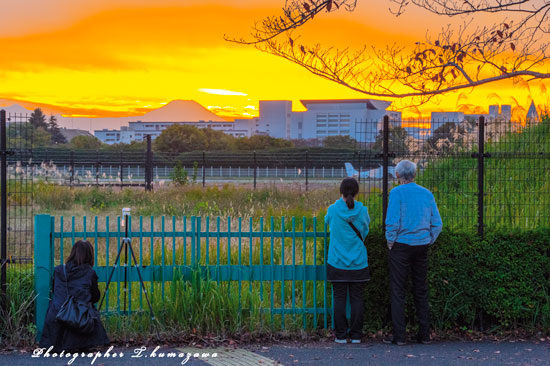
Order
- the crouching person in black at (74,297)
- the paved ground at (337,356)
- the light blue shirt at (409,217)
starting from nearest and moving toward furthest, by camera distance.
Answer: the paved ground at (337,356), the crouching person in black at (74,297), the light blue shirt at (409,217)

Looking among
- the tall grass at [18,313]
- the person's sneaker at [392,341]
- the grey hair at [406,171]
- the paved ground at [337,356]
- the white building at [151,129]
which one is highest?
the white building at [151,129]

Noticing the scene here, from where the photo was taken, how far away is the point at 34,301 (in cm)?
702

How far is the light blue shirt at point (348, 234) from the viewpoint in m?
6.78

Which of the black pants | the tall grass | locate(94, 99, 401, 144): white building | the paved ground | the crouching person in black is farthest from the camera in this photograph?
locate(94, 99, 401, 144): white building

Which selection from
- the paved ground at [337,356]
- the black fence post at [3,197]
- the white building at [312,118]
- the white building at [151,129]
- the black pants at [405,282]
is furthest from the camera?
the white building at [151,129]

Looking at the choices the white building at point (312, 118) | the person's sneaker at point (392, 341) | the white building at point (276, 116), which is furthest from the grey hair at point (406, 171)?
the white building at point (276, 116)

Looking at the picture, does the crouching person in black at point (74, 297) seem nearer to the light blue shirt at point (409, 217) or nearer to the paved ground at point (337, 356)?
the paved ground at point (337, 356)

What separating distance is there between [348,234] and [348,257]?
253mm

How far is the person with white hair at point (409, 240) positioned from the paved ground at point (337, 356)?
0.35 meters

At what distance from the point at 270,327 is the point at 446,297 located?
6.86ft

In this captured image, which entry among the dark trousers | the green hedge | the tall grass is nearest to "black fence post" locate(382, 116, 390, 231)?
the green hedge

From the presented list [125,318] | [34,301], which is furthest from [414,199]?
[34,301]

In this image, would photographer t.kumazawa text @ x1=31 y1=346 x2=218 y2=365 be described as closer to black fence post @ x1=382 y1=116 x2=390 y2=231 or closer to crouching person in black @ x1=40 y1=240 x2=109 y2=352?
crouching person in black @ x1=40 y1=240 x2=109 y2=352

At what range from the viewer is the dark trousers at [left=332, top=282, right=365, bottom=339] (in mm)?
6965
